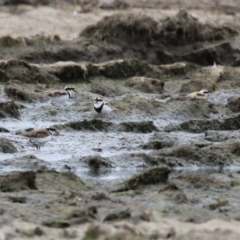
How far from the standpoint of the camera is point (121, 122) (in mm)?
16266

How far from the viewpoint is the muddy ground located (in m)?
9.55

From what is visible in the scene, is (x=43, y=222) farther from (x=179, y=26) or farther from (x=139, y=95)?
(x=179, y=26)

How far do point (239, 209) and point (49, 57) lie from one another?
11719 mm

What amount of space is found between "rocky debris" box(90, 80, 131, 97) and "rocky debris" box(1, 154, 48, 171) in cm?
568

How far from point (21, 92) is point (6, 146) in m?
3.82

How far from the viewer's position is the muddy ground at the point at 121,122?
9547 mm

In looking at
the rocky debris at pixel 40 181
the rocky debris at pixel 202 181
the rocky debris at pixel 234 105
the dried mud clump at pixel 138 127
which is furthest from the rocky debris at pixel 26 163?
the rocky debris at pixel 234 105

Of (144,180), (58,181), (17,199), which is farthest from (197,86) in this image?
(17,199)

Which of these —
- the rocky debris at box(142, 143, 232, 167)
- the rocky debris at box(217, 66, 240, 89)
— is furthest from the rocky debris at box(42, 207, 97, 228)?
the rocky debris at box(217, 66, 240, 89)

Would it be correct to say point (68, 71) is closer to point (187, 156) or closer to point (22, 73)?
point (22, 73)

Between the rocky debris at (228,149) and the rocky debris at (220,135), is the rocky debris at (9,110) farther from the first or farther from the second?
the rocky debris at (228,149)

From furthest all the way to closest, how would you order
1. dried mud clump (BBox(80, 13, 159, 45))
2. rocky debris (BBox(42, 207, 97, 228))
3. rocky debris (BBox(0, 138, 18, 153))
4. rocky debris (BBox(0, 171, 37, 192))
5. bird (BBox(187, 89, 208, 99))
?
1. dried mud clump (BBox(80, 13, 159, 45))
2. bird (BBox(187, 89, 208, 99))
3. rocky debris (BBox(0, 138, 18, 153))
4. rocky debris (BBox(0, 171, 37, 192))
5. rocky debris (BBox(42, 207, 97, 228))

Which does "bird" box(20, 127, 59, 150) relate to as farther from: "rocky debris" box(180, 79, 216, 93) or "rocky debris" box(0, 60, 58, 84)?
"rocky debris" box(180, 79, 216, 93)

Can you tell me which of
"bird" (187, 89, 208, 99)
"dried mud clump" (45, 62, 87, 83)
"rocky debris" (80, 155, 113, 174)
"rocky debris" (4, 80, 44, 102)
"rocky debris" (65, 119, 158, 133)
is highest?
"rocky debris" (80, 155, 113, 174)
